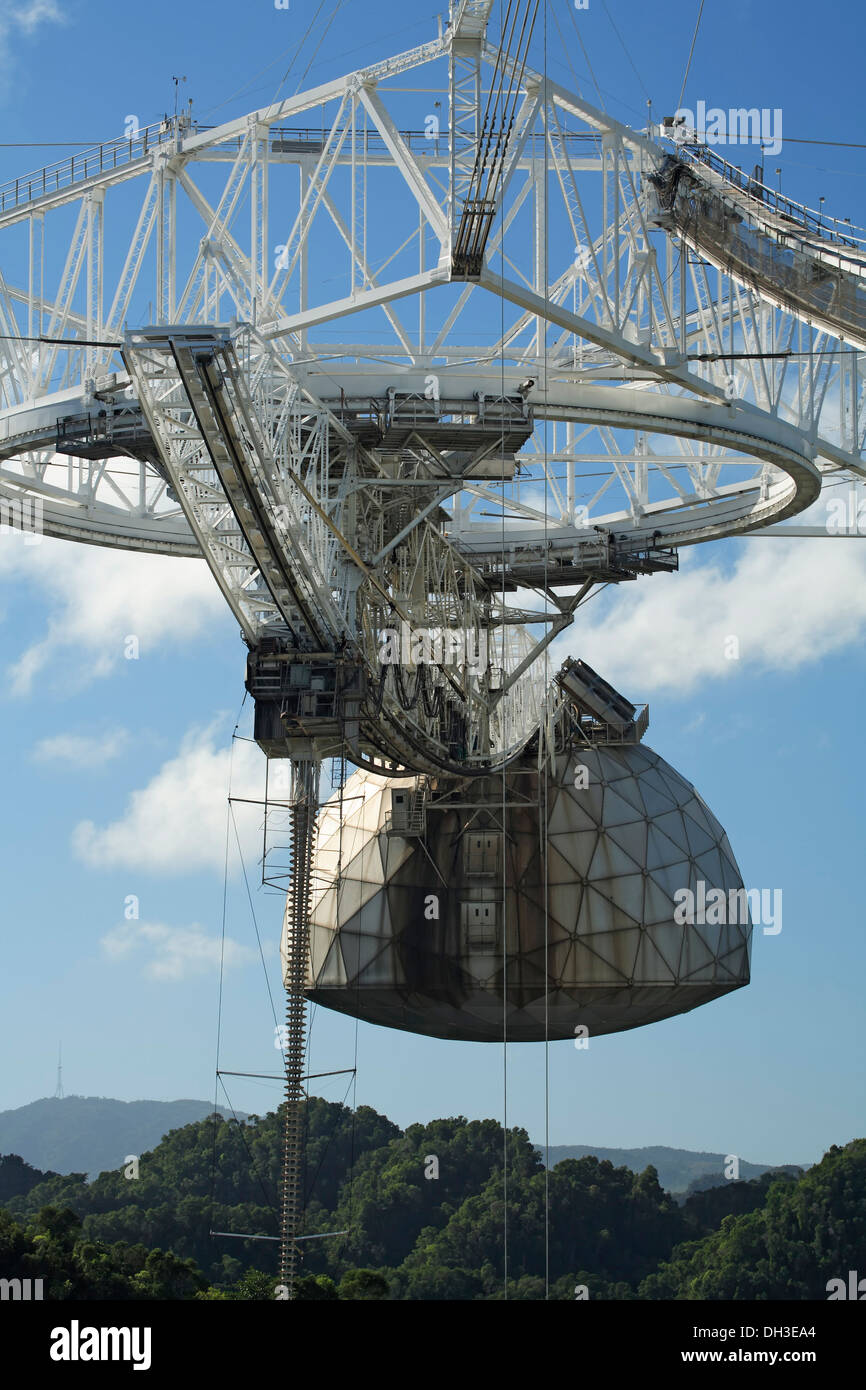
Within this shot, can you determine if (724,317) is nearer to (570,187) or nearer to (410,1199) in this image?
(570,187)

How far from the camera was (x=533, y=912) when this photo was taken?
227ft

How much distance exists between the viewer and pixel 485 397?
45906 mm

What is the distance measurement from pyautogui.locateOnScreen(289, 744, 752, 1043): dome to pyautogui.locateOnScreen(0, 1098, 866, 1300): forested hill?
2295 centimetres

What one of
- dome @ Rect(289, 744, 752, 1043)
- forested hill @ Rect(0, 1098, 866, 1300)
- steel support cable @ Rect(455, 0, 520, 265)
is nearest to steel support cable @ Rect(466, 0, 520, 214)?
steel support cable @ Rect(455, 0, 520, 265)

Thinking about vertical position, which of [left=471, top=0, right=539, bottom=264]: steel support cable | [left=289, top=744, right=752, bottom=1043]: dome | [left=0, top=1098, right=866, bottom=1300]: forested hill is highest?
[left=471, top=0, right=539, bottom=264]: steel support cable

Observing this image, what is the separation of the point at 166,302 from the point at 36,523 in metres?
13.2

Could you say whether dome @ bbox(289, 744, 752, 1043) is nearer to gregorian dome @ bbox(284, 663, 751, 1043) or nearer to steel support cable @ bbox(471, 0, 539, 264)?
gregorian dome @ bbox(284, 663, 751, 1043)

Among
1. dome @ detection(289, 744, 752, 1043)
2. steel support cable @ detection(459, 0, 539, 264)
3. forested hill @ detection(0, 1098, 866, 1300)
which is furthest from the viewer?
forested hill @ detection(0, 1098, 866, 1300)

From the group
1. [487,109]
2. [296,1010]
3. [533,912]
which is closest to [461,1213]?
[533,912]

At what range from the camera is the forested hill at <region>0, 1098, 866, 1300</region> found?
321ft

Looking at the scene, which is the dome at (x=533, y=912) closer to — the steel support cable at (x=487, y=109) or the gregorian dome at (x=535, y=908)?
the gregorian dome at (x=535, y=908)

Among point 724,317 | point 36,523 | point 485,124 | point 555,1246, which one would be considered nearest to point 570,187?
point 485,124

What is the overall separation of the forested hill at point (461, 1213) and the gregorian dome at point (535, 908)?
2284 cm

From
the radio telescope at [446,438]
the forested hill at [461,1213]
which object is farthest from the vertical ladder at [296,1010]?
the forested hill at [461,1213]
